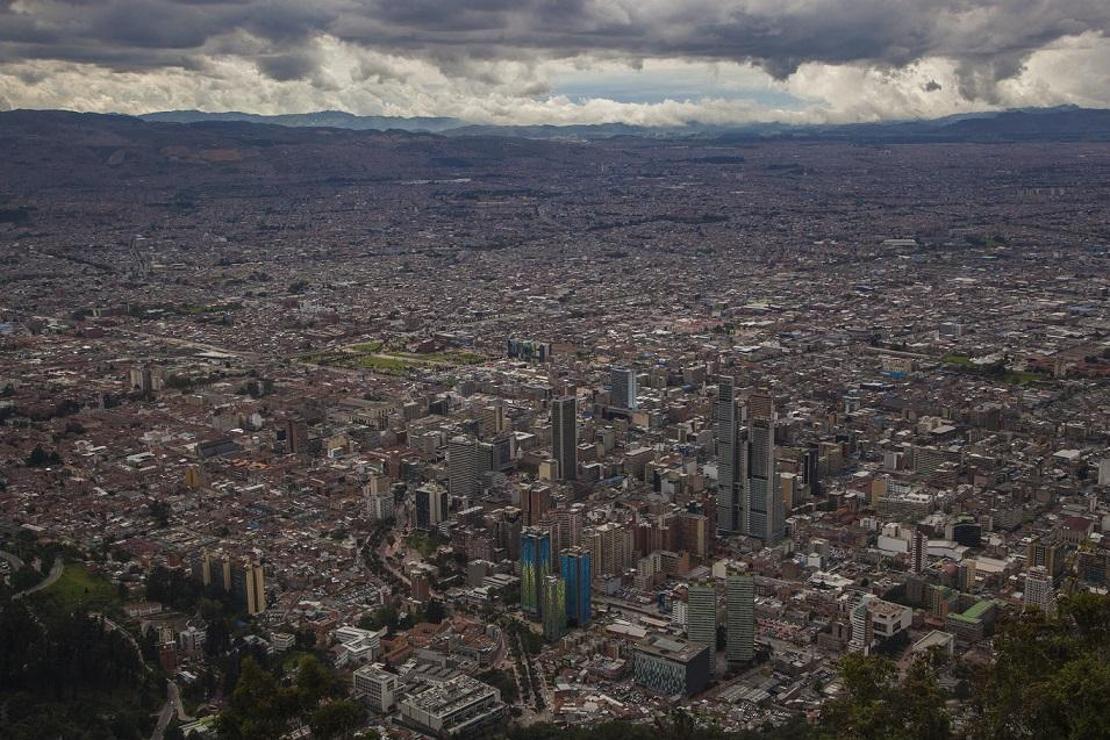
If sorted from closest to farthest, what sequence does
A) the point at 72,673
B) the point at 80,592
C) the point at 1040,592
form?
1. the point at 72,673
2. the point at 1040,592
3. the point at 80,592

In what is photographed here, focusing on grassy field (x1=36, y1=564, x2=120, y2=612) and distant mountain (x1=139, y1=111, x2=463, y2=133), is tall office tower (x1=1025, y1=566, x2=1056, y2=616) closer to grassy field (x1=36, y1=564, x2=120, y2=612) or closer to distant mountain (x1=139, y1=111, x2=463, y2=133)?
grassy field (x1=36, y1=564, x2=120, y2=612)

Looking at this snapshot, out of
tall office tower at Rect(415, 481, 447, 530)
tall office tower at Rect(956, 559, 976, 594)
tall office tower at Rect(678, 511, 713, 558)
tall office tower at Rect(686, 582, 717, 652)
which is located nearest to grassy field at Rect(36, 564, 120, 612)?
tall office tower at Rect(415, 481, 447, 530)

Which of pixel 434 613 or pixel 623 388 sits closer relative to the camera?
pixel 434 613

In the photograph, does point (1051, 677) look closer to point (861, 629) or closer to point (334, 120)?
point (861, 629)

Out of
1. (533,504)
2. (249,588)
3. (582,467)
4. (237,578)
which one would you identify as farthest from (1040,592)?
(237,578)

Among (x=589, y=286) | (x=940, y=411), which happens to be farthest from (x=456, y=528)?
(x=589, y=286)

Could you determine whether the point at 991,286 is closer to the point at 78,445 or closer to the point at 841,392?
the point at 841,392
